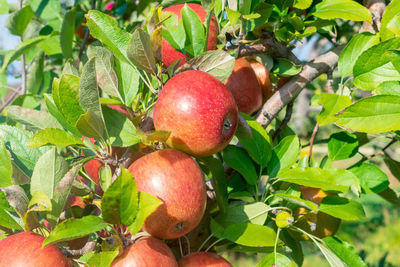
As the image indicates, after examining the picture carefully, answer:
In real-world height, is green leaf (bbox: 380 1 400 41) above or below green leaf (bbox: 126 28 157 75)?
below

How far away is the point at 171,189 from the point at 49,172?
8.4 inches

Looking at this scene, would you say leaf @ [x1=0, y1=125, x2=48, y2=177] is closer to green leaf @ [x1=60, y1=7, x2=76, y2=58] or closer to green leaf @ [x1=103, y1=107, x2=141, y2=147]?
green leaf @ [x1=103, y1=107, x2=141, y2=147]

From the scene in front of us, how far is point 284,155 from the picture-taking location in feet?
3.03

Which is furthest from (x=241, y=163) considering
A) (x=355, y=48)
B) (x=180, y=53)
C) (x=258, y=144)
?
(x=355, y=48)

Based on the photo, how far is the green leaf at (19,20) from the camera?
1358 millimetres

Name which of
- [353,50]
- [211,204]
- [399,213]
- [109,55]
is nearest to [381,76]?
[353,50]

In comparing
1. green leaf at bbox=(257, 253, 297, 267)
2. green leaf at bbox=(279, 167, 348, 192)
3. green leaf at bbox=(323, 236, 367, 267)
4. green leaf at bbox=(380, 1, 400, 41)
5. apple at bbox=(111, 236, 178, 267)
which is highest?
green leaf at bbox=(380, 1, 400, 41)

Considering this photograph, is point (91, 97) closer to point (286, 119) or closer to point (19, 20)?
point (286, 119)

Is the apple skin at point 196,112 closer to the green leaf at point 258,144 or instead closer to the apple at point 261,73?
the green leaf at point 258,144

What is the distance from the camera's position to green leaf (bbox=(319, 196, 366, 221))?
85 cm

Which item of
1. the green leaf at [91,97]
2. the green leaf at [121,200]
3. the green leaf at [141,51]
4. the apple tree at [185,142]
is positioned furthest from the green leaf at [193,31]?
the green leaf at [121,200]

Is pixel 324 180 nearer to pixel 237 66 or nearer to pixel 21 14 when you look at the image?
pixel 237 66

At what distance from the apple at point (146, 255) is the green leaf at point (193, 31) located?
14.4 inches

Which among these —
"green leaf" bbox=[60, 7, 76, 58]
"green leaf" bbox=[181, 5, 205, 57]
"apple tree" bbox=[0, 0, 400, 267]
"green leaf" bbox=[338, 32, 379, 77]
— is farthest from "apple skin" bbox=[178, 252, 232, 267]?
"green leaf" bbox=[60, 7, 76, 58]
